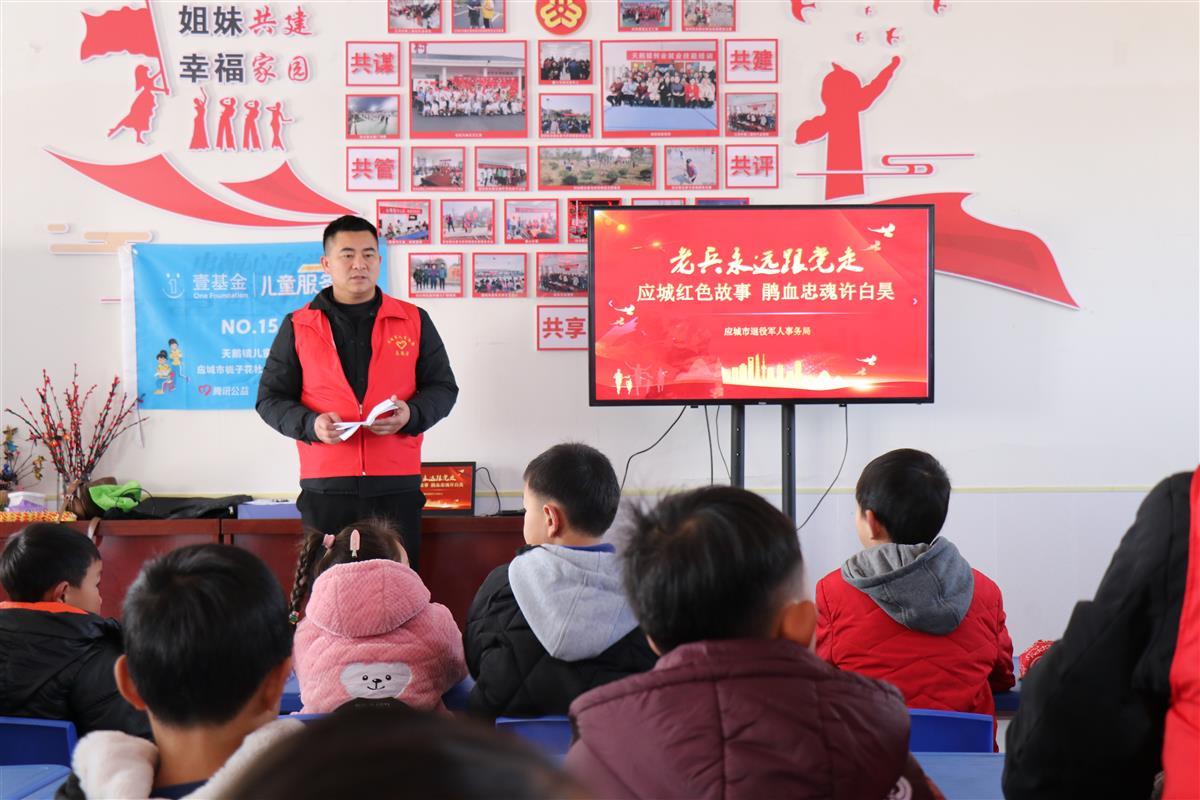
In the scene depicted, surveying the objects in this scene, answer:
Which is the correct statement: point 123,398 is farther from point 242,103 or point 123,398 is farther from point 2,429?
point 242,103

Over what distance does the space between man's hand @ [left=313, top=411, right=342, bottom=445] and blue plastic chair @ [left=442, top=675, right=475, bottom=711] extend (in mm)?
1449

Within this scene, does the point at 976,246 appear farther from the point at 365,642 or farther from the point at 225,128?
the point at 365,642

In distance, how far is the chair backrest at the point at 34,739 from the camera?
1702 millimetres

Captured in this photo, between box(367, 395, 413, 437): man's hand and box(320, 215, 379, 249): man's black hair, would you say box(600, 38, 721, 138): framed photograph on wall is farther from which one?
box(367, 395, 413, 437): man's hand

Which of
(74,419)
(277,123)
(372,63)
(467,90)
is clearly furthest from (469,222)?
(74,419)

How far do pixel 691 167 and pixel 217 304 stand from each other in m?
1.99

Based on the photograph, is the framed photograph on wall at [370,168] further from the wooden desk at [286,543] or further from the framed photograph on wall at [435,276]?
the wooden desk at [286,543]

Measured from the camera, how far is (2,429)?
4.36 metres

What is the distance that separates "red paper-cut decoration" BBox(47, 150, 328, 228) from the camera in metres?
4.35

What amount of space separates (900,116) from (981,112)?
33 cm

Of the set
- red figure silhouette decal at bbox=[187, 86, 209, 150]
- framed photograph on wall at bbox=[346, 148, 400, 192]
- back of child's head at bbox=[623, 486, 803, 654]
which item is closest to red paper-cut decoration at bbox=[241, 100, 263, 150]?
red figure silhouette decal at bbox=[187, 86, 209, 150]

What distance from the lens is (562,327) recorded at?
4.37m

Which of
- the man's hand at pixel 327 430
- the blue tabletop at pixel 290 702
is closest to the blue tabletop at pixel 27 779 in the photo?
the blue tabletop at pixel 290 702

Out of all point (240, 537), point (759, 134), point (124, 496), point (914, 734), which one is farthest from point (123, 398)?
point (914, 734)
